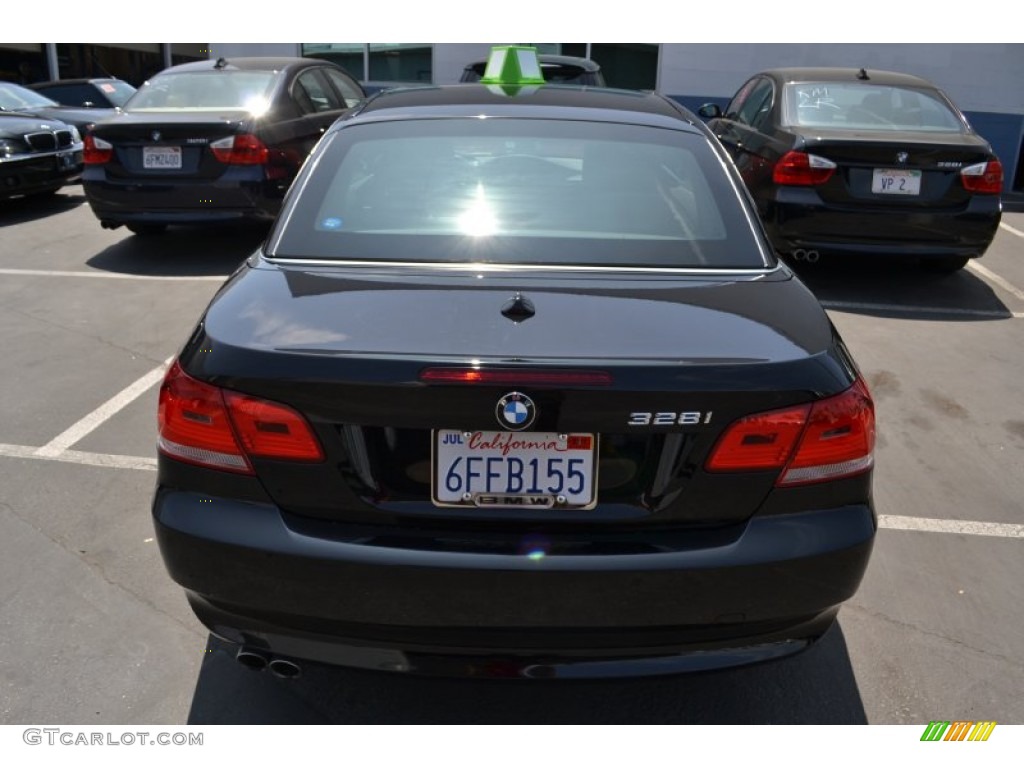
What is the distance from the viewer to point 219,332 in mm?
2297

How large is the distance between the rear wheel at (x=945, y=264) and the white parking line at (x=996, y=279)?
10.5 inches

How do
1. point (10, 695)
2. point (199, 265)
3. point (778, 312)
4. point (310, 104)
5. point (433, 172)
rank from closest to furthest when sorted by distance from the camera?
point (778, 312), point (10, 695), point (433, 172), point (199, 265), point (310, 104)

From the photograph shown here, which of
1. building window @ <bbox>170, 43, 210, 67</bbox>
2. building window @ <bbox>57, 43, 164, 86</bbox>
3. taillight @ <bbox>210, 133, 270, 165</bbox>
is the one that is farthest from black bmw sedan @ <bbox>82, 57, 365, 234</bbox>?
building window @ <bbox>170, 43, 210, 67</bbox>

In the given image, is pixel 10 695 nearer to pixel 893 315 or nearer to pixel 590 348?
pixel 590 348

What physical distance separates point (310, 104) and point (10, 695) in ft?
22.6

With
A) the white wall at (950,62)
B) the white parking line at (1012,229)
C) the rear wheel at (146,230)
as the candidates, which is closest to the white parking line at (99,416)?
the rear wheel at (146,230)

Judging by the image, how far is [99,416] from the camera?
470 cm

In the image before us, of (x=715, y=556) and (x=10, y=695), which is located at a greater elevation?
(x=715, y=556)

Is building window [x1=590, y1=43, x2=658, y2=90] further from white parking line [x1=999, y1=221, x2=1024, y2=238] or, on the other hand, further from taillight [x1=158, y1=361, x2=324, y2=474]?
taillight [x1=158, y1=361, x2=324, y2=474]

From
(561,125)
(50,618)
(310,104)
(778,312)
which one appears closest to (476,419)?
(778,312)

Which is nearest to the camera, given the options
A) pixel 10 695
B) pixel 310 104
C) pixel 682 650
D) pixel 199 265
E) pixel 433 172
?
pixel 682 650

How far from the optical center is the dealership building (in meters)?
14.4

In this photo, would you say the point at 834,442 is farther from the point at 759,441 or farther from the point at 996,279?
the point at 996,279

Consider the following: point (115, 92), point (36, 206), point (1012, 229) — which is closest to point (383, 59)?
point (115, 92)
